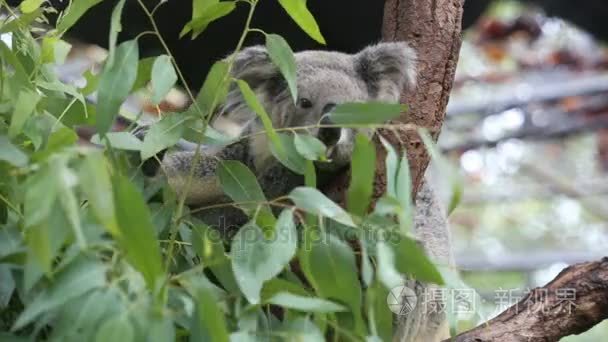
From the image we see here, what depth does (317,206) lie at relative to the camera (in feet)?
4.63

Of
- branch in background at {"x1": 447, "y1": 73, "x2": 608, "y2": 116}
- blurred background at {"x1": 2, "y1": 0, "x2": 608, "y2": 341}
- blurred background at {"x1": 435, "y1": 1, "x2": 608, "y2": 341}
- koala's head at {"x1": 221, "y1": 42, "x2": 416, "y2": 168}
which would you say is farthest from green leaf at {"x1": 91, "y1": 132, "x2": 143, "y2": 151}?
branch in background at {"x1": 447, "y1": 73, "x2": 608, "y2": 116}

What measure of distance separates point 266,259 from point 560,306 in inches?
32.6

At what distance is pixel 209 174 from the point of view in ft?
7.81

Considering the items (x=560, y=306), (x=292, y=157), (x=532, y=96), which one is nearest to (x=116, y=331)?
(x=292, y=157)

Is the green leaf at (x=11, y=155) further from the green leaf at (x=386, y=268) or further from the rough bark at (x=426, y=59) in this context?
the rough bark at (x=426, y=59)

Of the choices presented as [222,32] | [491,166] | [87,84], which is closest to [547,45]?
[491,166]

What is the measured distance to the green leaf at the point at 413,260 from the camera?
54.2 inches

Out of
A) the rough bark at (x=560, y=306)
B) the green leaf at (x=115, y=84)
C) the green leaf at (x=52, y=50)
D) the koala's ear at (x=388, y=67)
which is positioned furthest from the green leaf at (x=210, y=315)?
the koala's ear at (x=388, y=67)

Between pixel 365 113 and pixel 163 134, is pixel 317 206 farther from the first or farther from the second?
pixel 163 134

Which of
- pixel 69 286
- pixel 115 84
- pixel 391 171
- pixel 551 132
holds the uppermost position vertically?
pixel 551 132

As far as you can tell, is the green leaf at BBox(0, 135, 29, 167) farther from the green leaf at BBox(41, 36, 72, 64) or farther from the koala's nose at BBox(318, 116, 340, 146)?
the koala's nose at BBox(318, 116, 340, 146)

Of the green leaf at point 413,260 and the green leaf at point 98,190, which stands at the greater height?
the green leaf at point 413,260

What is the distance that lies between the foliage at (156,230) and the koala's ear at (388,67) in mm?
571

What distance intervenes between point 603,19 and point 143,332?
356 cm
